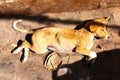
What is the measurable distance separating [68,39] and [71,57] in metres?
0.22

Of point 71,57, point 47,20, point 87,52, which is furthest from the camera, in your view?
point 47,20

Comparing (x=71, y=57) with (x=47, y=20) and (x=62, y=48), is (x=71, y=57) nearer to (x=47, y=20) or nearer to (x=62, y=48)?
(x=62, y=48)

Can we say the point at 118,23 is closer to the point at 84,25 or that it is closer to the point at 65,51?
the point at 84,25

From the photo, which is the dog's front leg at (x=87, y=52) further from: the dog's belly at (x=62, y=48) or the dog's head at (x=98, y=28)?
the dog's head at (x=98, y=28)

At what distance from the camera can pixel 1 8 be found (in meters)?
4.52

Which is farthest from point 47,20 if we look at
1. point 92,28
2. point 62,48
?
point 92,28

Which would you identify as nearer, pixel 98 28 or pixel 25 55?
pixel 98 28

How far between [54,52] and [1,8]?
2.47ft

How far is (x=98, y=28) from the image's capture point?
4.28m

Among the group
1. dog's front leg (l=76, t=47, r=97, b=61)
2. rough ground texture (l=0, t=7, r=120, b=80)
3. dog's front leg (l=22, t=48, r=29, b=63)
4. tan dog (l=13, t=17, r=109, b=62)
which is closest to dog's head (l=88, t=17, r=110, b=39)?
tan dog (l=13, t=17, r=109, b=62)

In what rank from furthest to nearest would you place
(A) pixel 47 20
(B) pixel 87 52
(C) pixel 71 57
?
(A) pixel 47 20 < (C) pixel 71 57 < (B) pixel 87 52

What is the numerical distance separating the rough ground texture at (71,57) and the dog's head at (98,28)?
0.10 meters

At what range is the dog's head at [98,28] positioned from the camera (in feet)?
14.0

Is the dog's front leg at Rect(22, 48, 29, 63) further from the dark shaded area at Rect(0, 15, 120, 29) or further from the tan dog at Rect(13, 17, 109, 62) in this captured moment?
the dark shaded area at Rect(0, 15, 120, 29)
